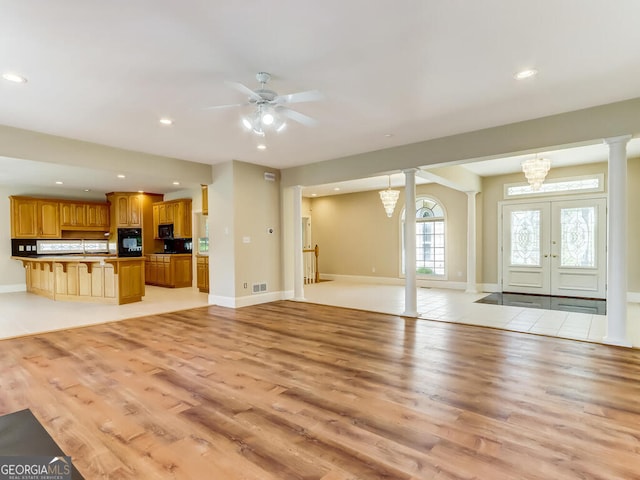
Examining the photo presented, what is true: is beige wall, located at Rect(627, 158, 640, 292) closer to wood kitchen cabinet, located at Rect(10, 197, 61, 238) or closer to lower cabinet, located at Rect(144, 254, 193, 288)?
lower cabinet, located at Rect(144, 254, 193, 288)

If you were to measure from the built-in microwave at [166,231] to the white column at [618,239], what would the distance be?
9.51m

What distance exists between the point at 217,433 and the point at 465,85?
11.8 feet

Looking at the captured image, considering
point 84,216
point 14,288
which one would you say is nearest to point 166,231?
point 84,216

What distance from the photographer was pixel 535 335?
177 inches

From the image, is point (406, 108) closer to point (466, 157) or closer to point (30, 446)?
point (466, 157)

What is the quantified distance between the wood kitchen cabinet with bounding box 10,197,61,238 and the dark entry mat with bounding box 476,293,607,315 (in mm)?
10657

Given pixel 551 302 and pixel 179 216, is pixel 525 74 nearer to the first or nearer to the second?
pixel 551 302

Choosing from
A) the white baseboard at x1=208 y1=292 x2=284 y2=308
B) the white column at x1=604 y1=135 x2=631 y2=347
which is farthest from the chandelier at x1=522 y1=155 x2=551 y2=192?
the white baseboard at x1=208 y1=292 x2=284 y2=308

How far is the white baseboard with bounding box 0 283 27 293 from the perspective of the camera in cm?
870

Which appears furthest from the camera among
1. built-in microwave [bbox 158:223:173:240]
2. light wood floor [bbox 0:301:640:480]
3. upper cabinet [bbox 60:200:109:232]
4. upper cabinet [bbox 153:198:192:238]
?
built-in microwave [bbox 158:223:173:240]

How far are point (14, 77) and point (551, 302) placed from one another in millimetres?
8490

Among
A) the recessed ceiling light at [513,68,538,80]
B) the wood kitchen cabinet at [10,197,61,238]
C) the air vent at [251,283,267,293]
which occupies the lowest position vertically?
the air vent at [251,283,267,293]

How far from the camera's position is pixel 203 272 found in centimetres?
847

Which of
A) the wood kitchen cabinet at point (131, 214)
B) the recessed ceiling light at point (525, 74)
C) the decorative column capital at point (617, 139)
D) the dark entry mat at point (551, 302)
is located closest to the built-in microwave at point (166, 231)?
the wood kitchen cabinet at point (131, 214)
